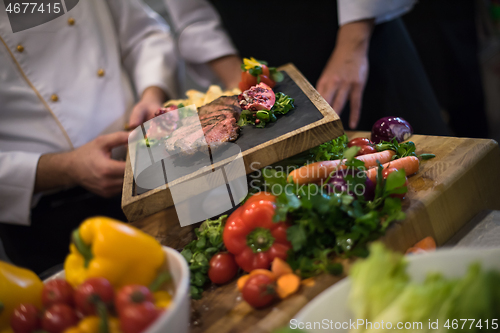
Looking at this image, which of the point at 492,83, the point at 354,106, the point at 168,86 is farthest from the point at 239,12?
the point at 492,83

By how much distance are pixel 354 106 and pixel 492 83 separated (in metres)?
2.64

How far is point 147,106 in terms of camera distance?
1.48m

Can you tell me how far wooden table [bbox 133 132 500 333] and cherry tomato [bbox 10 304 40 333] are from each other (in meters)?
0.28

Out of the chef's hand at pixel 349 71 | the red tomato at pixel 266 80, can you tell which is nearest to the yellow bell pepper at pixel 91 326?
the red tomato at pixel 266 80

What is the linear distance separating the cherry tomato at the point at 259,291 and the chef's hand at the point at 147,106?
874mm

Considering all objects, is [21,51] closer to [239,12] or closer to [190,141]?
[190,141]

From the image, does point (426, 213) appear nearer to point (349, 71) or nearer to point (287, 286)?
point (287, 286)

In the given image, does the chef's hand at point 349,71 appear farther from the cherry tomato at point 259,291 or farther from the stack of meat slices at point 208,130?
the cherry tomato at point 259,291

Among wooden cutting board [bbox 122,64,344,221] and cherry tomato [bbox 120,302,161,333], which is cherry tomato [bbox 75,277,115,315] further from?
wooden cutting board [bbox 122,64,344,221]

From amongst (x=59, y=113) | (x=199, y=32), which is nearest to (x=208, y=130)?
(x=59, y=113)

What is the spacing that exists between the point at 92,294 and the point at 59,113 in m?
1.02

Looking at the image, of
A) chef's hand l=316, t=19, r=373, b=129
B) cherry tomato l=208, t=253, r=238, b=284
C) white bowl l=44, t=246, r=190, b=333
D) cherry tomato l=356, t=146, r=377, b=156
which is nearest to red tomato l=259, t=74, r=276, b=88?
chef's hand l=316, t=19, r=373, b=129

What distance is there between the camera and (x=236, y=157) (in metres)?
0.91

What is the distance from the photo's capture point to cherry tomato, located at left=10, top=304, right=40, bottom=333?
550 mm
